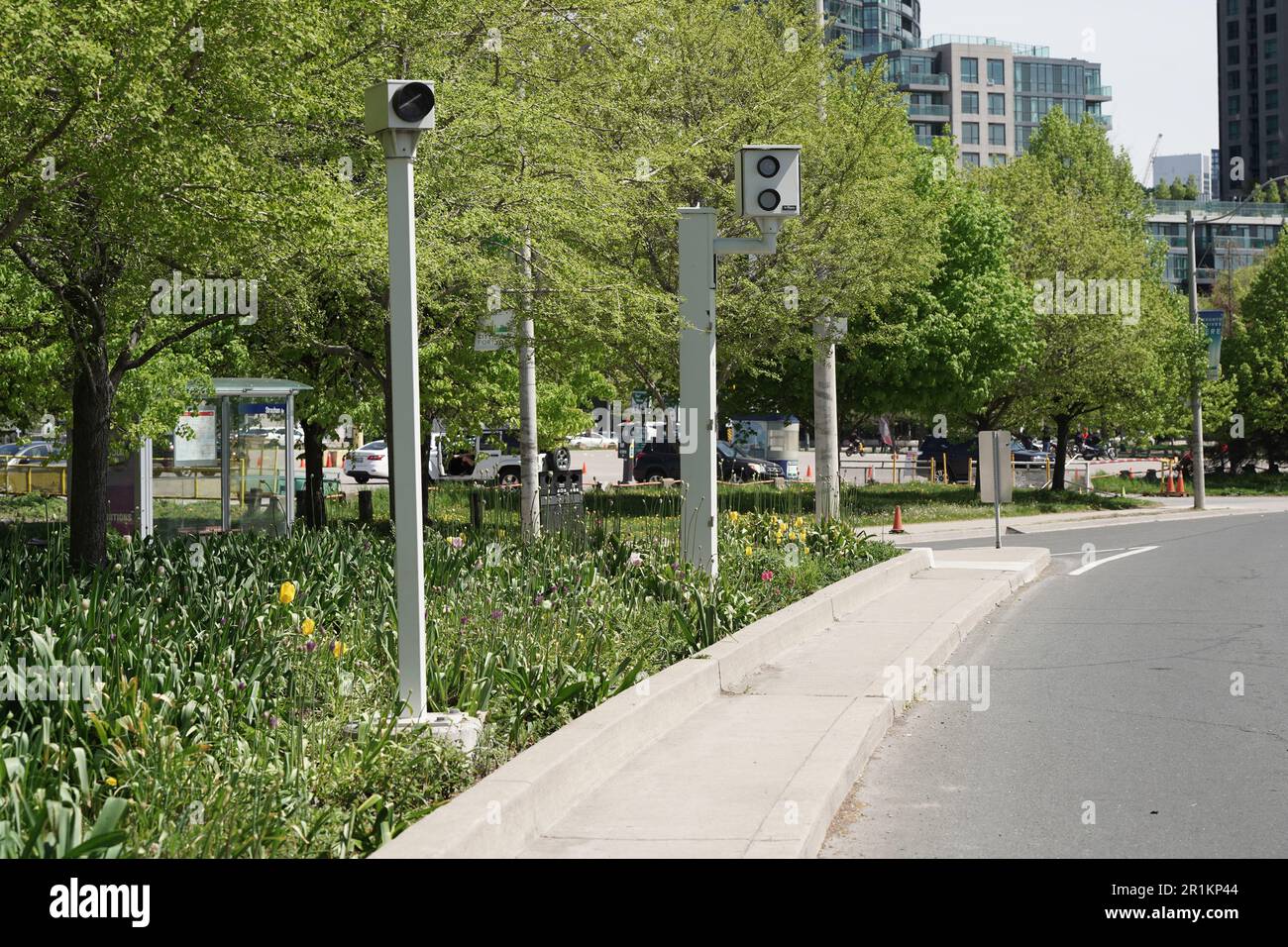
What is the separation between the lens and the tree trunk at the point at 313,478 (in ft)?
82.8

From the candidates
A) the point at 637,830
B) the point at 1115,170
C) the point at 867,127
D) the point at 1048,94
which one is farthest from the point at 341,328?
the point at 1048,94

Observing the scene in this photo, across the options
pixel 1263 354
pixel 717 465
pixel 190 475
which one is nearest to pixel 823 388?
pixel 190 475

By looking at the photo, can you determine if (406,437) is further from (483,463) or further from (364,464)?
(364,464)

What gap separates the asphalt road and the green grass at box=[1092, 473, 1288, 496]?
103ft

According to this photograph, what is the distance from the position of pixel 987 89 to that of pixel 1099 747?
407 ft

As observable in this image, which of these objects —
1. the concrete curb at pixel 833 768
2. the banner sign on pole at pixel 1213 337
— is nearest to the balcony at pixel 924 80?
the banner sign on pole at pixel 1213 337

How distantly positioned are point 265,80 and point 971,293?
26733mm

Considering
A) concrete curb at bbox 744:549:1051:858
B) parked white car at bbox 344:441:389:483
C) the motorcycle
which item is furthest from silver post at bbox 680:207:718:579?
the motorcycle

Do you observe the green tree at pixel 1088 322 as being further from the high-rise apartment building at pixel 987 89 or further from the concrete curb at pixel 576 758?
the high-rise apartment building at pixel 987 89

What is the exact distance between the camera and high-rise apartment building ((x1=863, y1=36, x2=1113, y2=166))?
12306 cm

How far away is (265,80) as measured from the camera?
9133 millimetres

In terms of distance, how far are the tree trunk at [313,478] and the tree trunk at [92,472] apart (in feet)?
32.9

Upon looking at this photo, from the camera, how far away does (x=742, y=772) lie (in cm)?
732
